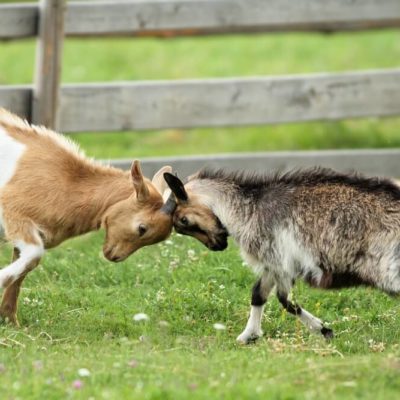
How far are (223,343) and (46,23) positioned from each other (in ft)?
14.7

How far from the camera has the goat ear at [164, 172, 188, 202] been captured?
24.1 feet

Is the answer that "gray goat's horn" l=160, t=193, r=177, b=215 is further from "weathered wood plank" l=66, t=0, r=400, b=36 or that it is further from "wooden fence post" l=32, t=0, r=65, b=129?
"weathered wood plank" l=66, t=0, r=400, b=36

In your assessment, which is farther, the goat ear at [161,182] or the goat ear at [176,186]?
the goat ear at [161,182]

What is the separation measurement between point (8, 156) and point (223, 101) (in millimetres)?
3876

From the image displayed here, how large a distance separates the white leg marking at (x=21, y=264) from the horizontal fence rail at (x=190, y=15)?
12.2ft

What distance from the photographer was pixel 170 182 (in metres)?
7.36

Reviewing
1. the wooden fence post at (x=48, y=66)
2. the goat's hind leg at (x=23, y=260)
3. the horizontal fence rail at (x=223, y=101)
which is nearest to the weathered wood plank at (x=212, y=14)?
the wooden fence post at (x=48, y=66)

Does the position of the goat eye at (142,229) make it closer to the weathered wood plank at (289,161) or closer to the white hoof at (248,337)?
the white hoof at (248,337)

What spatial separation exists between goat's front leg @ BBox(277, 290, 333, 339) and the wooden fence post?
152 inches

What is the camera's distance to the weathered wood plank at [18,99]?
1075 centimetres

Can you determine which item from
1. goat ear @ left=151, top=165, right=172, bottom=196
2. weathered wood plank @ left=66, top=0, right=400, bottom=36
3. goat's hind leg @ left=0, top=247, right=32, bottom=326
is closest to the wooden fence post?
weathered wood plank @ left=66, top=0, right=400, bottom=36

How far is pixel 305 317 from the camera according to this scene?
7648 mm

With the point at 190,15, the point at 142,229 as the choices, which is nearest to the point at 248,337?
the point at 142,229

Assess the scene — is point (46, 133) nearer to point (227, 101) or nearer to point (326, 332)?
point (326, 332)
